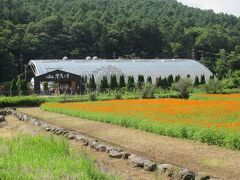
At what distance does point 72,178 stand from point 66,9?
117 m

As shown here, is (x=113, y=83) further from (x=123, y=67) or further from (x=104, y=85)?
(x=123, y=67)

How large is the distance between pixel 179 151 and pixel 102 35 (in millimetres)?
88628

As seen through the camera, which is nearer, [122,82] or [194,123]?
[194,123]

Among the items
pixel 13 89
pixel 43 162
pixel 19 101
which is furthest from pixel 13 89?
pixel 43 162

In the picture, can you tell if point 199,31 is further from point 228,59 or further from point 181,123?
point 181,123

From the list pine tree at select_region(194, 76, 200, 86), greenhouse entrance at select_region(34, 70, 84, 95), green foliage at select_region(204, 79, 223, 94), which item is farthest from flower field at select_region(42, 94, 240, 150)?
pine tree at select_region(194, 76, 200, 86)

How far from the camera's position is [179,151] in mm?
13289

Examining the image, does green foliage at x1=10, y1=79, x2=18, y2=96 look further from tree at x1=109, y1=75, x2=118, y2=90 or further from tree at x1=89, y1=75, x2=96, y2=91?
tree at x1=109, y1=75, x2=118, y2=90

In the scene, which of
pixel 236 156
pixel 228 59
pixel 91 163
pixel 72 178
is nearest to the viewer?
pixel 72 178

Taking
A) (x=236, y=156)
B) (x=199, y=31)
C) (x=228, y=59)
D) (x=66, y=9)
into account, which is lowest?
(x=236, y=156)

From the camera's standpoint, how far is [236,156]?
12062mm

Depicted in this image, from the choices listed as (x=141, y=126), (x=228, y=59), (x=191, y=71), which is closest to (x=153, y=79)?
(x=191, y=71)

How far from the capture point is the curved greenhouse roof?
70.4m

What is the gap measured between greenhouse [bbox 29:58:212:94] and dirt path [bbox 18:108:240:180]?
45.8m
